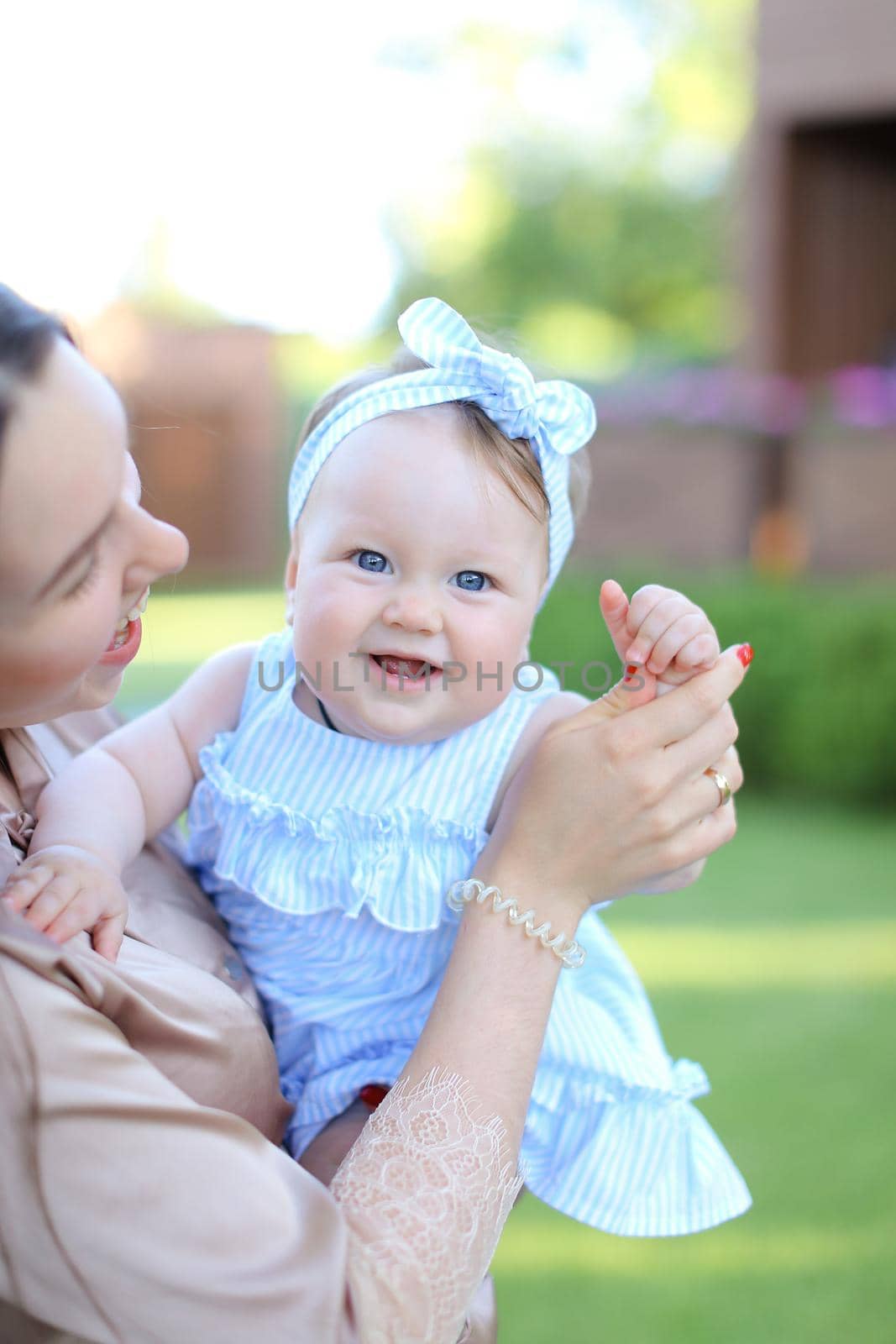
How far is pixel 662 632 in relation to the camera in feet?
4.90

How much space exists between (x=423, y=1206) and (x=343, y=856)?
1.88 feet

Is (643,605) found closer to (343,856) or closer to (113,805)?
(343,856)

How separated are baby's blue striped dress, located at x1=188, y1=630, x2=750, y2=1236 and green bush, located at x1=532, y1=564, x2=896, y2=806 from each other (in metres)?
4.93

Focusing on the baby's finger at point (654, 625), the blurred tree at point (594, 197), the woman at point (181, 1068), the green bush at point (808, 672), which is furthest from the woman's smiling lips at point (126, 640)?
the blurred tree at point (594, 197)

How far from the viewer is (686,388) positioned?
871 cm

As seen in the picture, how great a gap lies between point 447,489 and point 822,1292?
2.28 metres

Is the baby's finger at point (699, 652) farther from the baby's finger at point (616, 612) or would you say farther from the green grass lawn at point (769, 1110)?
the green grass lawn at point (769, 1110)

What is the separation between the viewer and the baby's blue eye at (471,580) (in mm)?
1610

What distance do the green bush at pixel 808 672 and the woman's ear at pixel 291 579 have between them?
4.85 meters

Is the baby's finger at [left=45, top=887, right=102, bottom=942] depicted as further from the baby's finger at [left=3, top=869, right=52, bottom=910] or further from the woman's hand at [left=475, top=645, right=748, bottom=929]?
the woman's hand at [left=475, top=645, right=748, bottom=929]

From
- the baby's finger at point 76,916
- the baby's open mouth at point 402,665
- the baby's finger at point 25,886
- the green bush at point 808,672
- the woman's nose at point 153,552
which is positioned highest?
the woman's nose at point 153,552

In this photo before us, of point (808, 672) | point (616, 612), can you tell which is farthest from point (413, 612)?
point (808, 672)

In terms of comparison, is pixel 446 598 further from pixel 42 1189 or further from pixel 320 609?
pixel 42 1189

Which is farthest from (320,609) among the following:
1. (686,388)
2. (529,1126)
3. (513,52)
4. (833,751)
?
(513,52)
